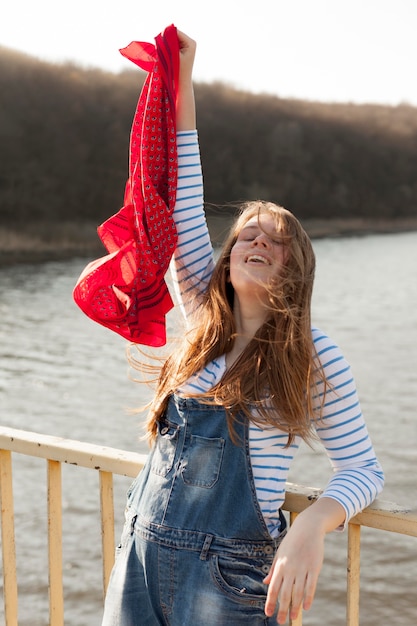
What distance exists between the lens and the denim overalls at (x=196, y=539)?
1.11m

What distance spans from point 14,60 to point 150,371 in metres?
27.6

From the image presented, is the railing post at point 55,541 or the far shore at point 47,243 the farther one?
the far shore at point 47,243

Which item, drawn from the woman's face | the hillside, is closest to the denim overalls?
the woman's face

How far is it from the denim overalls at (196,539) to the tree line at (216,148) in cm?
1989

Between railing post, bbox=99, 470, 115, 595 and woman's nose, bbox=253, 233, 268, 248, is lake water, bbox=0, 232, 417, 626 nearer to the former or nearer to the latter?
railing post, bbox=99, 470, 115, 595

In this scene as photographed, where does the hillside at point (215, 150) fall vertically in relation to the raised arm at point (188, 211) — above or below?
below

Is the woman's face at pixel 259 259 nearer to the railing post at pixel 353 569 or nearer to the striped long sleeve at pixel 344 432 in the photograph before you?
the striped long sleeve at pixel 344 432

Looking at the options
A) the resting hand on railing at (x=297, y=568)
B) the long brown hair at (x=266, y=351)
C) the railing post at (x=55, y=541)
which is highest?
the long brown hair at (x=266, y=351)

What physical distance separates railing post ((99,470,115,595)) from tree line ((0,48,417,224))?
19.7 meters

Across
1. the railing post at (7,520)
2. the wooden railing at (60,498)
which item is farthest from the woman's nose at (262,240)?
the railing post at (7,520)

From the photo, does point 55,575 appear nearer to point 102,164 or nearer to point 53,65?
point 102,164

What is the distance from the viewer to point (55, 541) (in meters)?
1.50

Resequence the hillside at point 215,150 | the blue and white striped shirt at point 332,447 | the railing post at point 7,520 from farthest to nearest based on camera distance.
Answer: the hillside at point 215,150
the railing post at point 7,520
the blue and white striped shirt at point 332,447

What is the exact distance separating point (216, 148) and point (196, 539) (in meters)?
28.2
